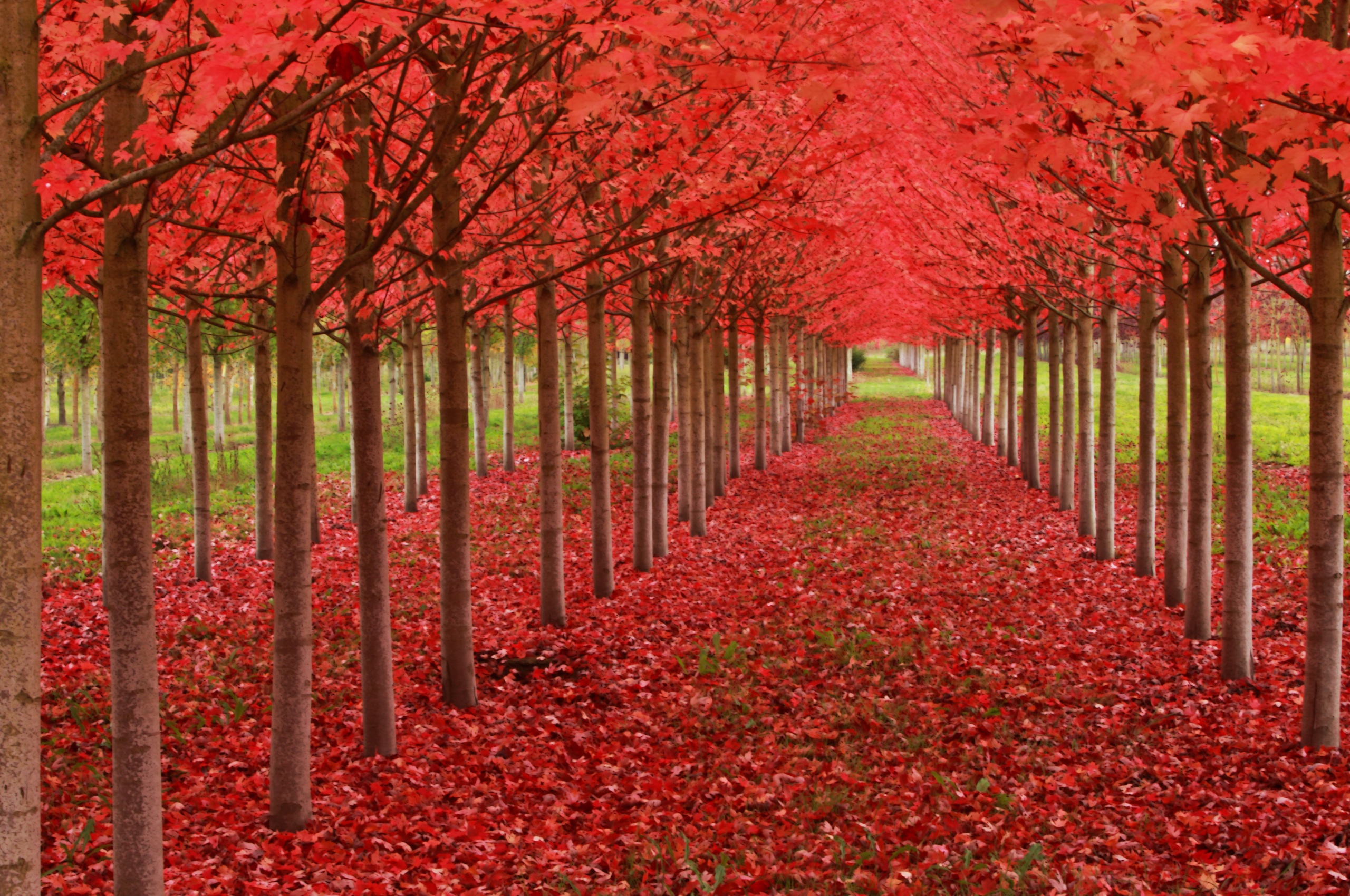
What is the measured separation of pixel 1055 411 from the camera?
15.2 metres

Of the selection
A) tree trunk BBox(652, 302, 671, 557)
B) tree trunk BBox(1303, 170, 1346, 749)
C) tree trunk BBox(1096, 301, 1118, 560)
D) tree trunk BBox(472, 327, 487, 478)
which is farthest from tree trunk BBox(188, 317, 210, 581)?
tree trunk BBox(1096, 301, 1118, 560)

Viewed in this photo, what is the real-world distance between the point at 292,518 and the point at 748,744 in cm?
331

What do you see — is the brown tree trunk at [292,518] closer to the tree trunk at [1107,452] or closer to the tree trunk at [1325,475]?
the tree trunk at [1325,475]

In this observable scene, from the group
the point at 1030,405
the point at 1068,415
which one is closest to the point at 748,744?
the point at 1068,415

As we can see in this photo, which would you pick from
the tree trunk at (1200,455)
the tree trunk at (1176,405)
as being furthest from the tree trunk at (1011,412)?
the tree trunk at (1200,455)

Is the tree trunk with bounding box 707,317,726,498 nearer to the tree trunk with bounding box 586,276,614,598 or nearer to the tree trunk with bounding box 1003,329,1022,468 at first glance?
the tree trunk with bounding box 1003,329,1022,468

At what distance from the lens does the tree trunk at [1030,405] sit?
16438mm

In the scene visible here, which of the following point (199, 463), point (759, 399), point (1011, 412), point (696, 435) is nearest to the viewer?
point (199, 463)

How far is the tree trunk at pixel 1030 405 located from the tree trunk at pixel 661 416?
778 centimetres

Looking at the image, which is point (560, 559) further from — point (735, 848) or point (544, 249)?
point (735, 848)

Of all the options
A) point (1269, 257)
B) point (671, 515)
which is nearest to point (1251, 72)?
point (1269, 257)

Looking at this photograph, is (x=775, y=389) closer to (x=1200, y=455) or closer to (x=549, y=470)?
(x=549, y=470)

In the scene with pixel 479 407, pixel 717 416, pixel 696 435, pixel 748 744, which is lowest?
pixel 748 744

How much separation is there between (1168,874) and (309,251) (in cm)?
535
